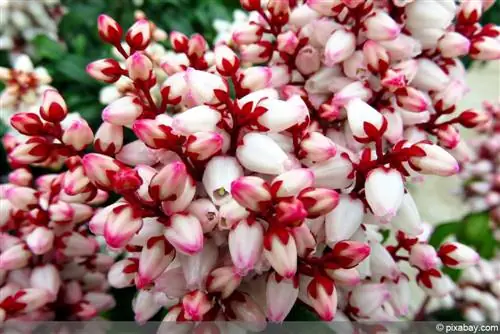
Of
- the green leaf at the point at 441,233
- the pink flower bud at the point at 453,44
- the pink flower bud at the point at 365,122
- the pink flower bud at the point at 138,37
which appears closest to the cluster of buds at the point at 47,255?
the pink flower bud at the point at 138,37

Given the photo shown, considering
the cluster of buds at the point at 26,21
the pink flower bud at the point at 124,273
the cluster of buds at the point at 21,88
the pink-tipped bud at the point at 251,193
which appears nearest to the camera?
the pink-tipped bud at the point at 251,193

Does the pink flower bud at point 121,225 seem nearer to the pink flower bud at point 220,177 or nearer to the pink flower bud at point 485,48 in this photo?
the pink flower bud at point 220,177

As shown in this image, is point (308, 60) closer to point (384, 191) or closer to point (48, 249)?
point (384, 191)

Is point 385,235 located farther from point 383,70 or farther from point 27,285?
point 27,285

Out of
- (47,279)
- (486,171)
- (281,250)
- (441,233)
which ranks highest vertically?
(281,250)

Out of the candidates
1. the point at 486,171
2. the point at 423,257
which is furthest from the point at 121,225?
the point at 486,171

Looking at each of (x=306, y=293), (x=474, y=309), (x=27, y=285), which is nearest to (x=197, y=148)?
(x=306, y=293)
